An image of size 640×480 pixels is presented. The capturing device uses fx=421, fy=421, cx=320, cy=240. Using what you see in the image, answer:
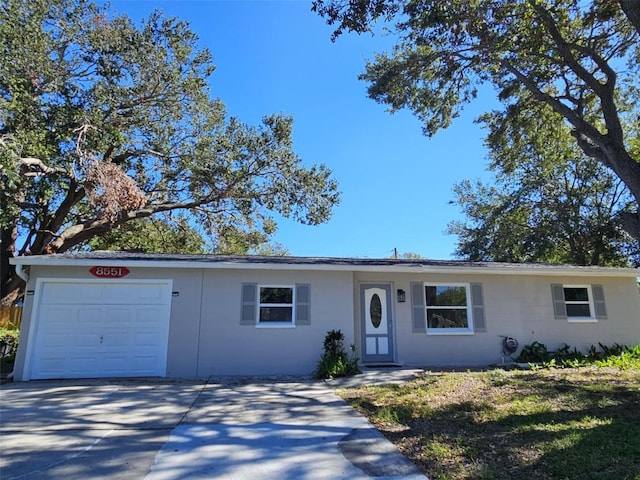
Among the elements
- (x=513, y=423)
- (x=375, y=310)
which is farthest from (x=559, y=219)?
(x=513, y=423)

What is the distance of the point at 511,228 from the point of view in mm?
21047

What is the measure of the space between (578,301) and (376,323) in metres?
6.10

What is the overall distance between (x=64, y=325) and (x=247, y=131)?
10.4m

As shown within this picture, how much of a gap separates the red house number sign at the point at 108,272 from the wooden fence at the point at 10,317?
685 centimetres

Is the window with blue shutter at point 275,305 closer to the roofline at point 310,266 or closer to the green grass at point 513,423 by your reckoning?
the roofline at point 310,266

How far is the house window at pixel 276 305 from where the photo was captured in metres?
10.3

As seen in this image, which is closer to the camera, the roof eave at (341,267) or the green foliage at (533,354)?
the roof eave at (341,267)

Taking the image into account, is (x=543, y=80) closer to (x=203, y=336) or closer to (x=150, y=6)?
(x=203, y=336)

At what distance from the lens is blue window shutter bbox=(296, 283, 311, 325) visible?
33.6 ft

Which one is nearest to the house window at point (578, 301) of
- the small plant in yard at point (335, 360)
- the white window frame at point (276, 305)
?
the small plant in yard at point (335, 360)

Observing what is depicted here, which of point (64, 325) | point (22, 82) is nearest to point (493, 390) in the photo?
point (64, 325)

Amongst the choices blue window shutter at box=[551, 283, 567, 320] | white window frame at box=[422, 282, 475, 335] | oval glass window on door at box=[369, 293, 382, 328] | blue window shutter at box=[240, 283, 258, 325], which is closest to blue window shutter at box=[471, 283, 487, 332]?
white window frame at box=[422, 282, 475, 335]

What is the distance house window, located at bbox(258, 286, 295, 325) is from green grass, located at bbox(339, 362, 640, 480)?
299 centimetres

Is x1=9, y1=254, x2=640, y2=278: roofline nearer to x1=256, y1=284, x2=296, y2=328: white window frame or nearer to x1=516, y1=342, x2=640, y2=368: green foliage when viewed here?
x1=256, y1=284, x2=296, y2=328: white window frame
